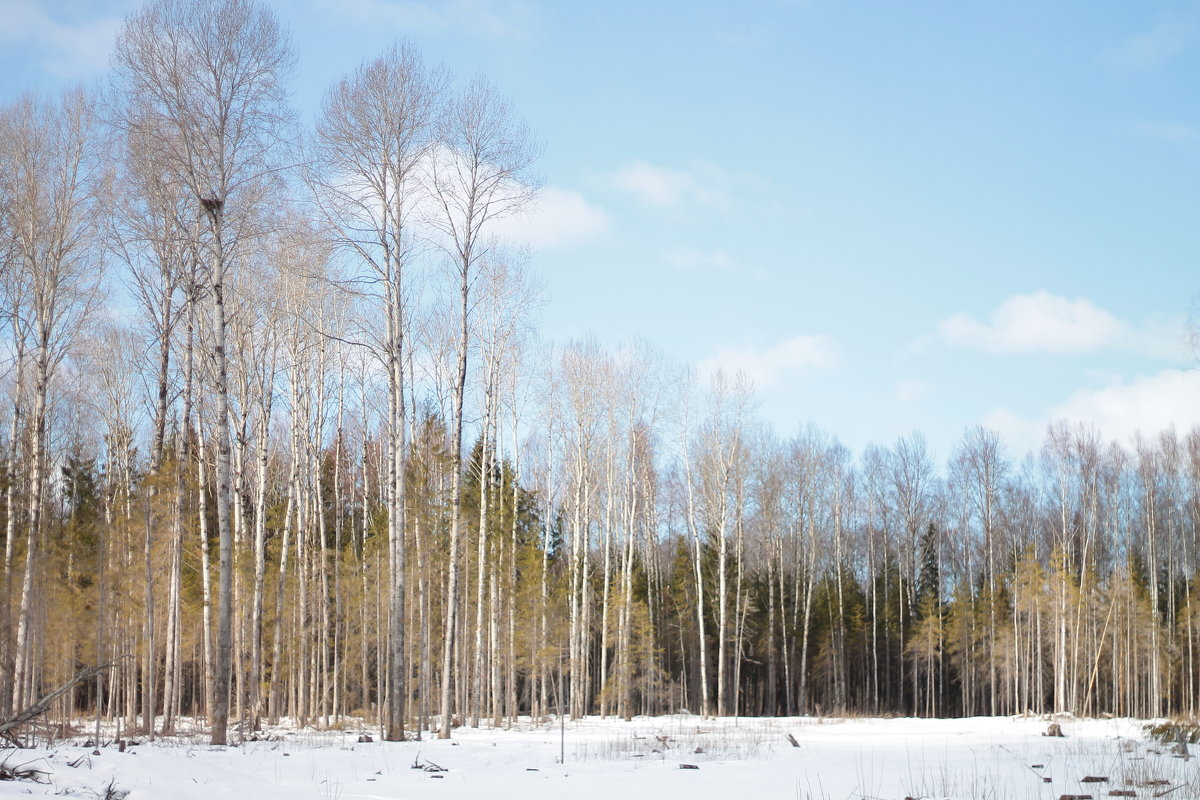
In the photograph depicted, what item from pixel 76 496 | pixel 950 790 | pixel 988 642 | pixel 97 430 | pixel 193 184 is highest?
pixel 193 184

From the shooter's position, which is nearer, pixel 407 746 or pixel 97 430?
pixel 407 746

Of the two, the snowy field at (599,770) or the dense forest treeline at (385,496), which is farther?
the dense forest treeline at (385,496)

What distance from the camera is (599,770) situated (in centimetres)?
1172

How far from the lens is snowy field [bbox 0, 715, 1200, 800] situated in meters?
8.68

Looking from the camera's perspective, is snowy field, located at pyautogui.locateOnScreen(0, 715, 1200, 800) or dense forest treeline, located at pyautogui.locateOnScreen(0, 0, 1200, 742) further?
dense forest treeline, located at pyautogui.locateOnScreen(0, 0, 1200, 742)

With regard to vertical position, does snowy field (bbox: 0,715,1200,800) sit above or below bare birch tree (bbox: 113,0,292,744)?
below

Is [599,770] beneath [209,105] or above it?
beneath

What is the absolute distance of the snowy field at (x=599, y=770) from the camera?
8680 mm

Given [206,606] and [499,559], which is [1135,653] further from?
[206,606]

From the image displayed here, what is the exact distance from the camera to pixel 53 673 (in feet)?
→ 95.6

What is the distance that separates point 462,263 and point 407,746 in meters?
9.63

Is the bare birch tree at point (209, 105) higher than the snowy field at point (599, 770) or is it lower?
higher

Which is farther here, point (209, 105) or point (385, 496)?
point (385, 496)

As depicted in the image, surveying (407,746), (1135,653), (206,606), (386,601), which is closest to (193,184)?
(206,606)
